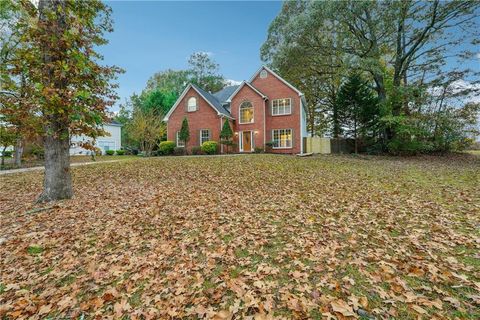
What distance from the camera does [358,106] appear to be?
872 inches

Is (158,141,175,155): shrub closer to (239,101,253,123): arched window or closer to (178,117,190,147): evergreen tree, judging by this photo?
(178,117,190,147): evergreen tree

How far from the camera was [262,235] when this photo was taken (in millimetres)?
4492

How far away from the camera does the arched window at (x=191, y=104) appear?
23.5 metres

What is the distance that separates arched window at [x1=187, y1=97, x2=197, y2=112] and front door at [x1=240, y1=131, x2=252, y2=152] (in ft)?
19.4

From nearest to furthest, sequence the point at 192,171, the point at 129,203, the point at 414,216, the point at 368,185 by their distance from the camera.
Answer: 1. the point at 414,216
2. the point at 129,203
3. the point at 368,185
4. the point at 192,171

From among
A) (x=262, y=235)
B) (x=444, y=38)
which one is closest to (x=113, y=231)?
(x=262, y=235)

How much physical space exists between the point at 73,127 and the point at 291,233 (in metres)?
6.50

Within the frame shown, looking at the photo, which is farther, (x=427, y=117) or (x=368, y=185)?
(x=427, y=117)

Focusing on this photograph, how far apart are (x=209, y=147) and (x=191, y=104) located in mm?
5664

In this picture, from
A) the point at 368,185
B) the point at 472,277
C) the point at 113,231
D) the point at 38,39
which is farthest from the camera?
the point at 368,185

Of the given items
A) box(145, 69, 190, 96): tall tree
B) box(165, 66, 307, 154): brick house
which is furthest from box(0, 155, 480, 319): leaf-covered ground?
box(145, 69, 190, 96): tall tree

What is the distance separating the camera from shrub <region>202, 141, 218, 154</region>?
21438mm

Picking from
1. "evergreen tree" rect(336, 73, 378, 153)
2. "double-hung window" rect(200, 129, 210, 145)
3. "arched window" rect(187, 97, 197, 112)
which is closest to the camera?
"evergreen tree" rect(336, 73, 378, 153)

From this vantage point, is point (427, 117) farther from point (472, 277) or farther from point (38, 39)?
point (38, 39)
